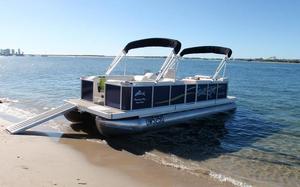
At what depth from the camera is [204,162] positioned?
899 cm

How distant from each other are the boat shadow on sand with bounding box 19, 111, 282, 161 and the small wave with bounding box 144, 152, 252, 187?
0.43 meters

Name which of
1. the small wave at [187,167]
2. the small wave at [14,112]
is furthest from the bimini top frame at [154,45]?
the small wave at [14,112]

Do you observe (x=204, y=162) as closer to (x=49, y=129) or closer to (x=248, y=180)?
(x=248, y=180)

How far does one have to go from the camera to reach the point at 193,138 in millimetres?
11547

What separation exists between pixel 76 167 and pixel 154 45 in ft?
23.3

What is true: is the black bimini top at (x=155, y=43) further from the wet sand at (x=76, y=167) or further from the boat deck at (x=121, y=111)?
the wet sand at (x=76, y=167)

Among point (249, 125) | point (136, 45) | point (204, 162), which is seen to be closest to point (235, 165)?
point (204, 162)

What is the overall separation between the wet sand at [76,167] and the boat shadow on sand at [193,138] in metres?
0.90

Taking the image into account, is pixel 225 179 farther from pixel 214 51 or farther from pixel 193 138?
pixel 214 51

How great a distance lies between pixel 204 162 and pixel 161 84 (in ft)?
12.9

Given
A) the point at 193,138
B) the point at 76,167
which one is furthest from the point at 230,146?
the point at 76,167

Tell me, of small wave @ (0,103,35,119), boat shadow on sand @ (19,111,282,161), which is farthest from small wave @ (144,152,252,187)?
small wave @ (0,103,35,119)

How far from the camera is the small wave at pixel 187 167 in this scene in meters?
7.68

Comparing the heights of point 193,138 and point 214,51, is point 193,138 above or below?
below
